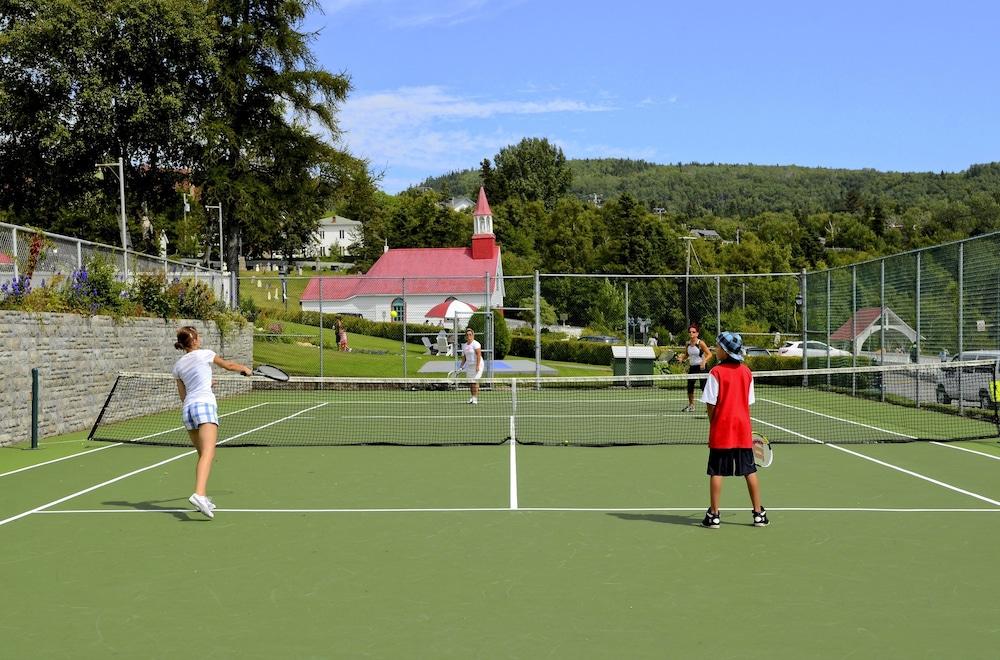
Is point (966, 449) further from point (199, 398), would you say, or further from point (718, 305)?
point (718, 305)

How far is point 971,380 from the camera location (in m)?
17.0

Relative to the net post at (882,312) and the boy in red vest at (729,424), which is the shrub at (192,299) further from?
the boy in red vest at (729,424)

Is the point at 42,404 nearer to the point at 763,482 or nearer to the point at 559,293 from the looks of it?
the point at 763,482

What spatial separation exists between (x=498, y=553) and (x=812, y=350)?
22699mm

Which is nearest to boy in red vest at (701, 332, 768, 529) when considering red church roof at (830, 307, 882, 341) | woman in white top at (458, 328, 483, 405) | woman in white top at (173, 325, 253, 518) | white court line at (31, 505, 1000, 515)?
white court line at (31, 505, 1000, 515)

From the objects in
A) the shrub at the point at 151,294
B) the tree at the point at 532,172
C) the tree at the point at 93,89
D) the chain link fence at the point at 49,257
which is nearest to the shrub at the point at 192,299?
the shrub at the point at 151,294

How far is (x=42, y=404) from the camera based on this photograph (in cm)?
1459

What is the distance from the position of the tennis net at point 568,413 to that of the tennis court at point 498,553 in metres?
1.07

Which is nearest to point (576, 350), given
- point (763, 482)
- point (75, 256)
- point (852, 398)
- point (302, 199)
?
point (302, 199)

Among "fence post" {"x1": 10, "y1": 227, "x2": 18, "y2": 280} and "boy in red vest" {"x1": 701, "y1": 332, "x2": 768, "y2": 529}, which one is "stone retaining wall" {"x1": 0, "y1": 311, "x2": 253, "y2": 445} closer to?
"fence post" {"x1": 10, "y1": 227, "x2": 18, "y2": 280}

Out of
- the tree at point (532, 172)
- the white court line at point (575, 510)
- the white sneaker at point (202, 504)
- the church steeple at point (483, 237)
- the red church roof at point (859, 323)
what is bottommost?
the white court line at point (575, 510)

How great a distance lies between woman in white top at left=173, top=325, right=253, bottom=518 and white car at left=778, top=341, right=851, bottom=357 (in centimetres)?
1896

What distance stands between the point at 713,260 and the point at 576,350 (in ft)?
208

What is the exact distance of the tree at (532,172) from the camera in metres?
139
